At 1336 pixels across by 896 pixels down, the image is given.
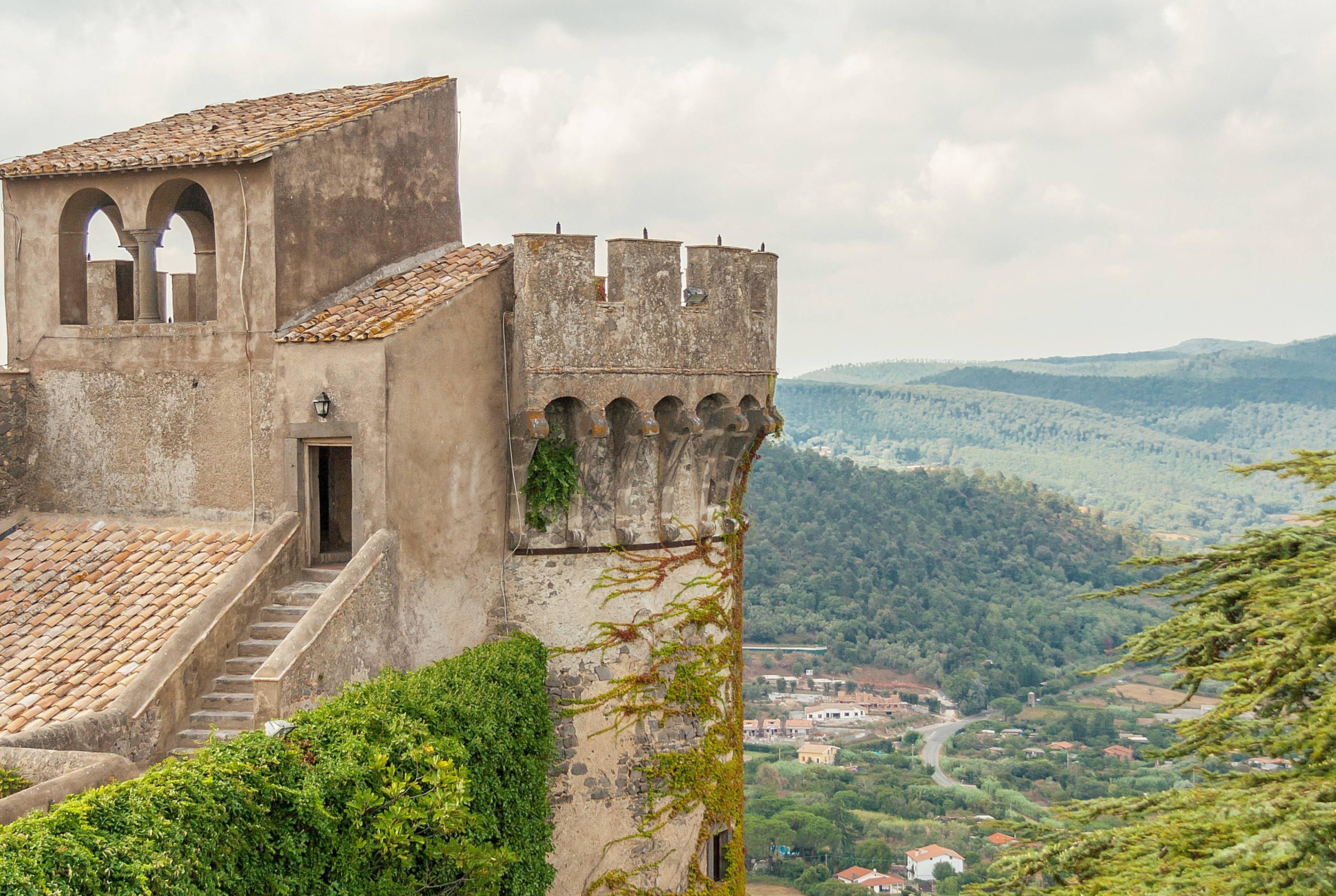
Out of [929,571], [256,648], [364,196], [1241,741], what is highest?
[364,196]

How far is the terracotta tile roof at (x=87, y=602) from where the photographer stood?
44.8 feet

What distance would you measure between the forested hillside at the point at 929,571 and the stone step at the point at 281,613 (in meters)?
68.2

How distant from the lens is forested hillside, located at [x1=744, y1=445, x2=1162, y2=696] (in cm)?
8494

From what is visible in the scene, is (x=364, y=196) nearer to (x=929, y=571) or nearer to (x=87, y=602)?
(x=87, y=602)

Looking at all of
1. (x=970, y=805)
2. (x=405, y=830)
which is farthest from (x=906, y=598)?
(x=405, y=830)

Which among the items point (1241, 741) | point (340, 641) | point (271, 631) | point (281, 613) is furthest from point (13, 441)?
point (1241, 741)

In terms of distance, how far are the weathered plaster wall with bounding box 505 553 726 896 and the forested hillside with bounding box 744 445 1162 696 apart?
6602 cm

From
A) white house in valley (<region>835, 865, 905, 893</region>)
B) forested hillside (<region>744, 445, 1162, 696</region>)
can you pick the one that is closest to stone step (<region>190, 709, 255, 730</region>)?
white house in valley (<region>835, 865, 905, 893</region>)

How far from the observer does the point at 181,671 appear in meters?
13.5

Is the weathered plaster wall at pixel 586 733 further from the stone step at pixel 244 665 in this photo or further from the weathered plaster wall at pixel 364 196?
the weathered plaster wall at pixel 364 196

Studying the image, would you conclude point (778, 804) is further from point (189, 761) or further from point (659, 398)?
point (189, 761)

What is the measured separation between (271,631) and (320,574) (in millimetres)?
927

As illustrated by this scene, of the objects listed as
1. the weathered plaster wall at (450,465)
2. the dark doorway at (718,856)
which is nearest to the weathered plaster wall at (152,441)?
the weathered plaster wall at (450,465)

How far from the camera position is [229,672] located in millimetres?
14047
